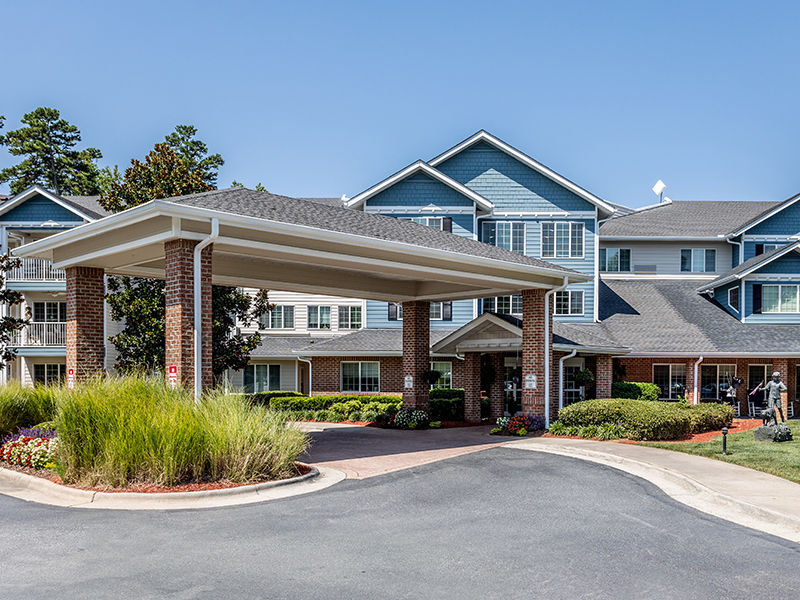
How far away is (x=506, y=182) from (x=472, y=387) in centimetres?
1149

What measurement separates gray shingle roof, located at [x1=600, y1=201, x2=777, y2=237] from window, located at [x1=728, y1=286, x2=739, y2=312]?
4647mm

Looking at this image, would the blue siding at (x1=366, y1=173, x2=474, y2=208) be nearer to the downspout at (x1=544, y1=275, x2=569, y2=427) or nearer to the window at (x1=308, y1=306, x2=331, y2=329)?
the window at (x1=308, y1=306, x2=331, y2=329)

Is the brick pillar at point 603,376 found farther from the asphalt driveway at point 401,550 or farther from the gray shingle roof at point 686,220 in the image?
the asphalt driveway at point 401,550

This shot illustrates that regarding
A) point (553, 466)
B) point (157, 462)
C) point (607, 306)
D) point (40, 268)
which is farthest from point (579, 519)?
point (40, 268)

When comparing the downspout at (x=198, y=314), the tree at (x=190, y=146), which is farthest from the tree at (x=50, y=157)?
the downspout at (x=198, y=314)

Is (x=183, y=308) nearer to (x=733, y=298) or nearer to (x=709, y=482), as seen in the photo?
(x=709, y=482)

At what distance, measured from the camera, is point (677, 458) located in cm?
1563

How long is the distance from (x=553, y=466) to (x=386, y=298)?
1043 cm

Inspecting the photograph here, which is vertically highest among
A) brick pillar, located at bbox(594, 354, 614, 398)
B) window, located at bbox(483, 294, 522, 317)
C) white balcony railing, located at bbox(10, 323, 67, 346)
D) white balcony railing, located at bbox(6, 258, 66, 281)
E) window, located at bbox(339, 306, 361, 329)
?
white balcony railing, located at bbox(6, 258, 66, 281)

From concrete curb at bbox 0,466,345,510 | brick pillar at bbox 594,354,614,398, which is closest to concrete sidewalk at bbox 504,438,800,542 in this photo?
concrete curb at bbox 0,466,345,510

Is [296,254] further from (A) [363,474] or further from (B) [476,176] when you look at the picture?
(B) [476,176]

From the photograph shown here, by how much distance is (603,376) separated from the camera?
26953 mm

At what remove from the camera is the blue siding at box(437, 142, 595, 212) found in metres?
32.7

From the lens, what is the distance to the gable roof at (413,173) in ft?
102
